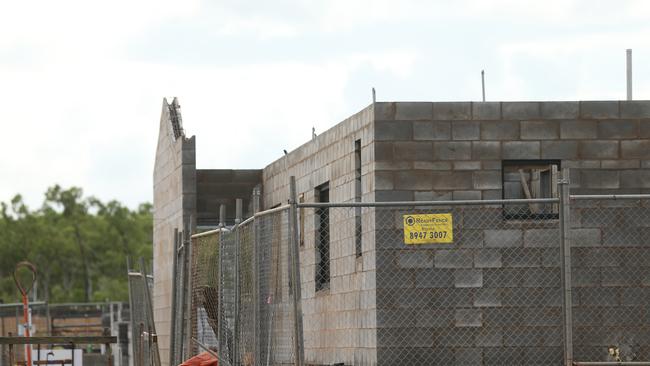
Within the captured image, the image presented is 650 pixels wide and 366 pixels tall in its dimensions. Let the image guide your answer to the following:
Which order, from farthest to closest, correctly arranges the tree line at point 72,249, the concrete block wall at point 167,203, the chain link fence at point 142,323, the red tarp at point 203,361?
the tree line at point 72,249 < the concrete block wall at point 167,203 < the chain link fence at point 142,323 < the red tarp at point 203,361

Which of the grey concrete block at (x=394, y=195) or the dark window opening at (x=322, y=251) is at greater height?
the grey concrete block at (x=394, y=195)

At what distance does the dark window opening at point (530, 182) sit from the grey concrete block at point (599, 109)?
26.8 inches

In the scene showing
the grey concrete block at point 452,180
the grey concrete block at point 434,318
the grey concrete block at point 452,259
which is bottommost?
the grey concrete block at point 434,318

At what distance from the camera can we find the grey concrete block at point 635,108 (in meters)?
18.3

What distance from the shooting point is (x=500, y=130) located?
719 inches

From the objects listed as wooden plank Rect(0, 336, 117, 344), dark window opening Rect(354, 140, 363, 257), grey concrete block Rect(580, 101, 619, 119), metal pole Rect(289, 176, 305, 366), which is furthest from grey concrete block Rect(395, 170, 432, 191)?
metal pole Rect(289, 176, 305, 366)

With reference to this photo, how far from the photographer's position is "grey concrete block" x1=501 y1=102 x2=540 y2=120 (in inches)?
717

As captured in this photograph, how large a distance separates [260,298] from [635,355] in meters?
5.91

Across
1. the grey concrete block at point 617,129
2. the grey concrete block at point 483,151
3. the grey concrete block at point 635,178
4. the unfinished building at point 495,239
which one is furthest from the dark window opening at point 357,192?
the grey concrete block at point 635,178

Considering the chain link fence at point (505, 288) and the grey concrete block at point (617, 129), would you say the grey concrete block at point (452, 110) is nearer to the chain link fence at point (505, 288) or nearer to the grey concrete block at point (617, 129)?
the chain link fence at point (505, 288)

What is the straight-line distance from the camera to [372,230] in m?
18.0

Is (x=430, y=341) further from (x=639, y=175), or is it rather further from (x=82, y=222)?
(x=82, y=222)

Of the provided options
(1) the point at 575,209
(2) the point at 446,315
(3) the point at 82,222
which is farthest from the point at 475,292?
(3) the point at 82,222

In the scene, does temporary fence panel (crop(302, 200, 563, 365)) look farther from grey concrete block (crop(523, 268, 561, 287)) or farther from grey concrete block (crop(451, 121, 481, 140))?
grey concrete block (crop(451, 121, 481, 140))
